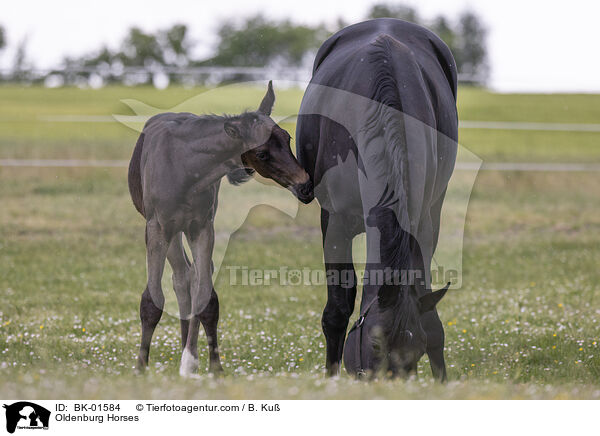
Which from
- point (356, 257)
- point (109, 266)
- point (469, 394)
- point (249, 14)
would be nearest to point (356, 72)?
point (356, 257)

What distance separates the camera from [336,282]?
530 centimetres

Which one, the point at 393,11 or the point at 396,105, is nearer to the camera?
the point at 396,105

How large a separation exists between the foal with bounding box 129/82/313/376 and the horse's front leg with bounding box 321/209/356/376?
1.85 feet

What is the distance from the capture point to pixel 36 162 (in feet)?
51.5

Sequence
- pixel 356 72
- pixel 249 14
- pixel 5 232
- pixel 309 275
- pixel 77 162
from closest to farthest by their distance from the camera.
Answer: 1. pixel 356 72
2. pixel 309 275
3. pixel 5 232
4. pixel 77 162
5. pixel 249 14

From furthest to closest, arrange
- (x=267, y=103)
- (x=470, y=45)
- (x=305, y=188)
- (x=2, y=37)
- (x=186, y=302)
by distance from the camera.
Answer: (x=470, y=45)
(x=2, y=37)
(x=186, y=302)
(x=267, y=103)
(x=305, y=188)

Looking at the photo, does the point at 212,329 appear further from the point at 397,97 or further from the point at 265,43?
the point at 265,43

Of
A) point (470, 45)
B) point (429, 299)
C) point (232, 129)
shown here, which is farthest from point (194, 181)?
point (470, 45)

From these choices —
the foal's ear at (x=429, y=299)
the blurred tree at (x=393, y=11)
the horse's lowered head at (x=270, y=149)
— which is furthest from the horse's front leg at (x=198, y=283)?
the blurred tree at (x=393, y=11)

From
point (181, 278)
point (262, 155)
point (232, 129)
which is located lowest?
point (181, 278)

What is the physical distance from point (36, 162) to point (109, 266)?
5990 millimetres

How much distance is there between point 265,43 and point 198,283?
37957 millimetres
